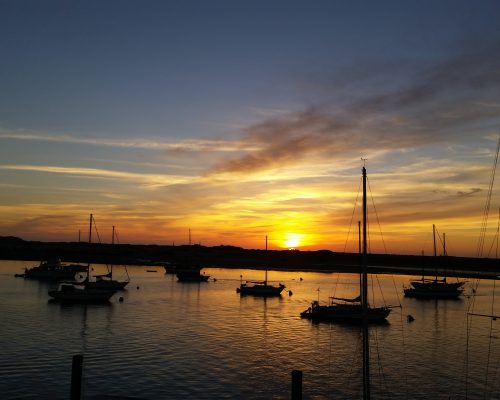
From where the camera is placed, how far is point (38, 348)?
46.1 m

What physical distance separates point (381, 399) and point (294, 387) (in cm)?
1389

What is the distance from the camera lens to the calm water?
116 feet

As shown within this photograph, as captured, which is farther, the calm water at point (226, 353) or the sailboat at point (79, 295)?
the sailboat at point (79, 295)

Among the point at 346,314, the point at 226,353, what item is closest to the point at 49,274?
the point at 346,314

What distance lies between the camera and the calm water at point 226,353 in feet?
116

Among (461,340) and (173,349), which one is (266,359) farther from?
(461,340)

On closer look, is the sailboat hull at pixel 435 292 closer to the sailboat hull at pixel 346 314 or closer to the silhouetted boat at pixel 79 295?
the sailboat hull at pixel 346 314

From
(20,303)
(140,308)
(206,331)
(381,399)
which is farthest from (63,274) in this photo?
(381,399)

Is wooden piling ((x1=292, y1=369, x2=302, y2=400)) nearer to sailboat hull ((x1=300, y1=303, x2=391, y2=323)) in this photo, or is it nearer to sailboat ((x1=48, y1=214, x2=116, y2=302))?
sailboat hull ((x1=300, y1=303, x2=391, y2=323))

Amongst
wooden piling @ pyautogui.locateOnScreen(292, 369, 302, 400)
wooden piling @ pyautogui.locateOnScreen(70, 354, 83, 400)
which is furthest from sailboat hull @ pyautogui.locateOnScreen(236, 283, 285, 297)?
wooden piling @ pyautogui.locateOnScreen(292, 369, 302, 400)

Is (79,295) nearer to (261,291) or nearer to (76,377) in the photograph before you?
(261,291)

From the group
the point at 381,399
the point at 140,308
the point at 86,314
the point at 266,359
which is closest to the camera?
the point at 381,399

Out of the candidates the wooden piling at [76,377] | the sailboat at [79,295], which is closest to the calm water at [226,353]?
the sailboat at [79,295]

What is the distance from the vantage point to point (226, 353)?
4666 centimetres
